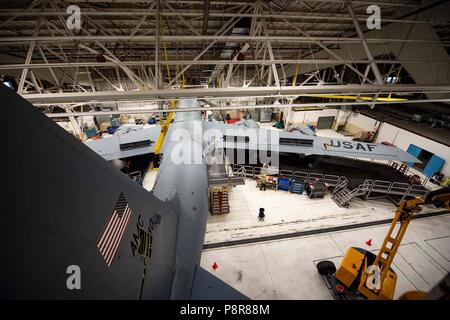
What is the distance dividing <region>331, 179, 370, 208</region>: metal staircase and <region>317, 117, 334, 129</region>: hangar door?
51.3ft

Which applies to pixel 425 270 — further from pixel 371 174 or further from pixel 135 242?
pixel 135 242

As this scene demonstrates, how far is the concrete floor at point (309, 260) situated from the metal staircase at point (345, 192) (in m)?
1.93

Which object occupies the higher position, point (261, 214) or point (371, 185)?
point (371, 185)

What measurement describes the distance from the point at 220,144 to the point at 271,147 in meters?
3.99

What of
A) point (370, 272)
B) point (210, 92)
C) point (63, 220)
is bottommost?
point (370, 272)

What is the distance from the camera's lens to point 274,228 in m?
10.6

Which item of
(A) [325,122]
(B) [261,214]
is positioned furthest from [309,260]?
(A) [325,122]

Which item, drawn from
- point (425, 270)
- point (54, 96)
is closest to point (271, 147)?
point (425, 270)

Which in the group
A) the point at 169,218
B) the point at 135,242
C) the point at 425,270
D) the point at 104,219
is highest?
the point at 104,219

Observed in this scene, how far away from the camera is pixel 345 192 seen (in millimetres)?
12336

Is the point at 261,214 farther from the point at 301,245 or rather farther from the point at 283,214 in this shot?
the point at 301,245

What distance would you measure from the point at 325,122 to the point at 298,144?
14931 mm
